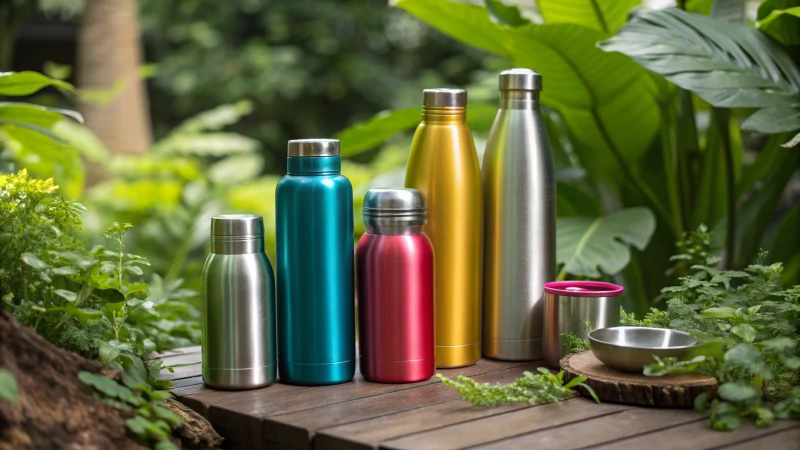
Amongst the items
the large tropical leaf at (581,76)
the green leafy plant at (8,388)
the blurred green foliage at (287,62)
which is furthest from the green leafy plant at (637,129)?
the blurred green foliage at (287,62)

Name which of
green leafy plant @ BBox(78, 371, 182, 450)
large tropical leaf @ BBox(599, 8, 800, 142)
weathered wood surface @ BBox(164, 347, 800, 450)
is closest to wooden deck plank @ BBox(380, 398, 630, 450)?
→ weathered wood surface @ BBox(164, 347, 800, 450)

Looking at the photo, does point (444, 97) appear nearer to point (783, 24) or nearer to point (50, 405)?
point (50, 405)

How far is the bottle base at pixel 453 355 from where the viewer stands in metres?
1.49

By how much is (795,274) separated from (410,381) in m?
1.37

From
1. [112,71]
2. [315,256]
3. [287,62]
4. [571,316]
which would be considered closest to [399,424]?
[315,256]

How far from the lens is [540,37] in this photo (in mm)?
1911

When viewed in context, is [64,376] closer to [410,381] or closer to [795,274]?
[410,381]

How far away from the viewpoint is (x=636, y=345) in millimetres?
1361

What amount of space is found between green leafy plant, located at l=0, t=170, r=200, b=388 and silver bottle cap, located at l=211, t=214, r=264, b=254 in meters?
0.15

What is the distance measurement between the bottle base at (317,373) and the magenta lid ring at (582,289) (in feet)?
1.28

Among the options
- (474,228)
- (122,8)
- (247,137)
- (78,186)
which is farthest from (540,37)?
(247,137)

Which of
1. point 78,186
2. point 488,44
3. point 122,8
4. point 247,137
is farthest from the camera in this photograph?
point 247,137

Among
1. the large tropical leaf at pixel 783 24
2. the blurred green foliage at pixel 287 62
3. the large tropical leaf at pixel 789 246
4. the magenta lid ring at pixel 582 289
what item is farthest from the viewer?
the blurred green foliage at pixel 287 62

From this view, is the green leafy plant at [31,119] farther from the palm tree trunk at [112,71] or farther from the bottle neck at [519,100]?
the palm tree trunk at [112,71]
